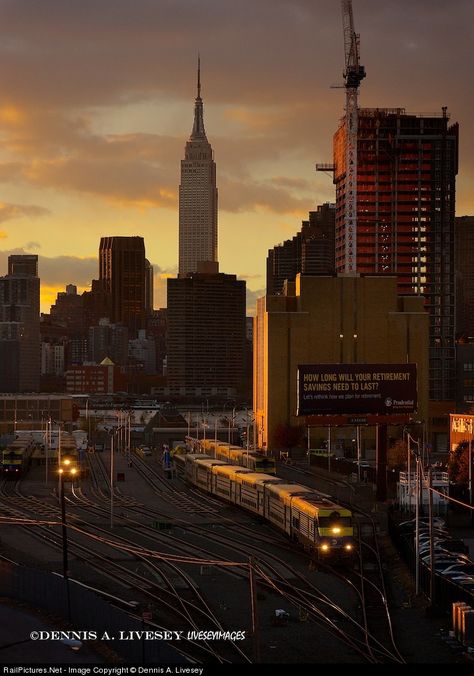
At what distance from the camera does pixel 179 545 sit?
6481cm

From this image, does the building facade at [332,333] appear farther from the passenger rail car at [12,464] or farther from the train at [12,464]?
the passenger rail car at [12,464]

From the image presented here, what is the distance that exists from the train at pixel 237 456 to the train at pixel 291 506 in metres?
3.28

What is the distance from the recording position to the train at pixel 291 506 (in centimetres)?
5822

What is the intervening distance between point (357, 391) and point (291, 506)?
2835cm

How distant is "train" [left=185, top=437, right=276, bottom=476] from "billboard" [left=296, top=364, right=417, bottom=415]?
17.8 feet

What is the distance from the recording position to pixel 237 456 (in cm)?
10262

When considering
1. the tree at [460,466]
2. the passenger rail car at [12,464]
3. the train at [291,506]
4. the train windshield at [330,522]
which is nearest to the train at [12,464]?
the passenger rail car at [12,464]

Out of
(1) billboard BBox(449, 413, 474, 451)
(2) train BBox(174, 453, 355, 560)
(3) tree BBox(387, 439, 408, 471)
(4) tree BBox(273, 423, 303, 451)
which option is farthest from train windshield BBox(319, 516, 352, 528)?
(4) tree BBox(273, 423, 303, 451)

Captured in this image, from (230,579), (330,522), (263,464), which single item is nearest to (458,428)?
(263,464)

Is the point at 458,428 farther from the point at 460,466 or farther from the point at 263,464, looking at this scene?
the point at 263,464

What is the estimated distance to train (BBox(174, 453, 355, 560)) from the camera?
191ft

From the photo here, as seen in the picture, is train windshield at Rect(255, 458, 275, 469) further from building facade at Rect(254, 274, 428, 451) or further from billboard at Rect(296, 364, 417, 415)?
building facade at Rect(254, 274, 428, 451)

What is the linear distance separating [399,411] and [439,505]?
12866 mm

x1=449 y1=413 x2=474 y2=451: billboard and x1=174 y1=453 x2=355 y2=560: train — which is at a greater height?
x1=449 y1=413 x2=474 y2=451: billboard
